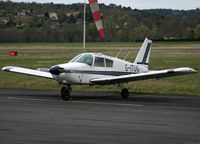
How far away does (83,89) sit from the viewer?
2403 centimetres

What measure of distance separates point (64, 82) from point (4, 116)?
481 centimetres

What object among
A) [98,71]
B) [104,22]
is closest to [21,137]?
[98,71]

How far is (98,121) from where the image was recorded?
1268 centimetres

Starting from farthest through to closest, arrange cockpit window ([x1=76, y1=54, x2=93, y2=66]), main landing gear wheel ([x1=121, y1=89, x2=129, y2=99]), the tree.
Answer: the tree → main landing gear wheel ([x1=121, y1=89, x2=129, y2=99]) → cockpit window ([x1=76, y1=54, x2=93, y2=66])

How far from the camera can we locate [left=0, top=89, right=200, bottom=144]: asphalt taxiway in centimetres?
1034

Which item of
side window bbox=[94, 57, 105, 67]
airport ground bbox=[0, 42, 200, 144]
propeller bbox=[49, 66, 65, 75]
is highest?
side window bbox=[94, 57, 105, 67]

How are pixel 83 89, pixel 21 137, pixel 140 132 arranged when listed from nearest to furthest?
1. pixel 21 137
2. pixel 140 132
3. pixel 83 89

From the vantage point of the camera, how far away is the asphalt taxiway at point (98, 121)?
10344 mm

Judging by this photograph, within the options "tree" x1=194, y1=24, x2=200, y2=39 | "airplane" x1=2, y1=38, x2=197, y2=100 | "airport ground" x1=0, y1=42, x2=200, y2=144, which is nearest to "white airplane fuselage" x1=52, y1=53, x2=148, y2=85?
"airplane" x1=2, y1=38, x2=197, y2=100

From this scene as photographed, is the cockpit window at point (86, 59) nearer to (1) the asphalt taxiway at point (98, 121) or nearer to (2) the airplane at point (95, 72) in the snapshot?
(2) the airplane at point (95, 72)

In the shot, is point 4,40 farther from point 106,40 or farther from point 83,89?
point 83,89

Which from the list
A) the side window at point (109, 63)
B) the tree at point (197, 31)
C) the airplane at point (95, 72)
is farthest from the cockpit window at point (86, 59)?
the tree at point (197, 31)

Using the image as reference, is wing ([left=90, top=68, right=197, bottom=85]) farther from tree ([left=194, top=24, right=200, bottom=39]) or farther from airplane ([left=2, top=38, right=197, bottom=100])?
tree ([left=194, top=24, right=200, bottom=39])

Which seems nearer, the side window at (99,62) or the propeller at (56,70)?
the propeller at (56,70)
